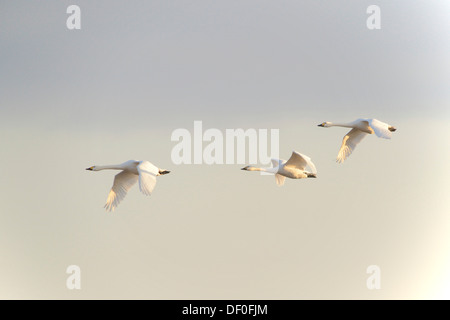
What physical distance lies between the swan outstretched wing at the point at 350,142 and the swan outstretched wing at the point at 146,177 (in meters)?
4.81

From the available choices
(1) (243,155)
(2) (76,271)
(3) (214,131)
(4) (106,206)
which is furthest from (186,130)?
(4) (106,206)

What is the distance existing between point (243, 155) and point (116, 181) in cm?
567

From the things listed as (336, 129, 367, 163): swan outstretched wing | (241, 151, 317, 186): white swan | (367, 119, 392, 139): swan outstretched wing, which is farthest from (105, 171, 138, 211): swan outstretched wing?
(367, 119, 392, 139): swan outstretched wing

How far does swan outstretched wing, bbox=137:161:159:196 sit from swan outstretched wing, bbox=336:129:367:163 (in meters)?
4.81

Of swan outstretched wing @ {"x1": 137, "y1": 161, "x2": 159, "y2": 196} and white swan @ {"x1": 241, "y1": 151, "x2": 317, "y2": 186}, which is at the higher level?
white swan @ {"x1": 241, "y1": 151, "x2": 317, "y2": 186}

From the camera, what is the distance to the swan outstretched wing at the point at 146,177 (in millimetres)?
14469

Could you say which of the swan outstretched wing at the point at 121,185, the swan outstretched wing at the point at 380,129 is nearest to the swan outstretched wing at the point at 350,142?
the swan outstretched wing at the point at 380,129

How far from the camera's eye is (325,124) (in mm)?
19938

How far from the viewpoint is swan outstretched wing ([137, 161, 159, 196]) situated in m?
14.5

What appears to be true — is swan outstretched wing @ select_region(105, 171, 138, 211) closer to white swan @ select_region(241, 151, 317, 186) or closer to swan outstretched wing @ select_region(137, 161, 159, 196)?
swan outstretched wing @ select_region(137, 161, 159, 196)

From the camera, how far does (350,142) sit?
62.7 feet

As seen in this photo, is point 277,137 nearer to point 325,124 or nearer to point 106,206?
point 325,124

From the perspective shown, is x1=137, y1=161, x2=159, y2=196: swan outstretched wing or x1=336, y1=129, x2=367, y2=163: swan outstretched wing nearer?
x1=137, y1=161, x2=159, y2=196: swan outstretched wing

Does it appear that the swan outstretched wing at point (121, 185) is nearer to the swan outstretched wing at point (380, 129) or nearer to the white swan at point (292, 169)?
the white swan at point (292, 169)
